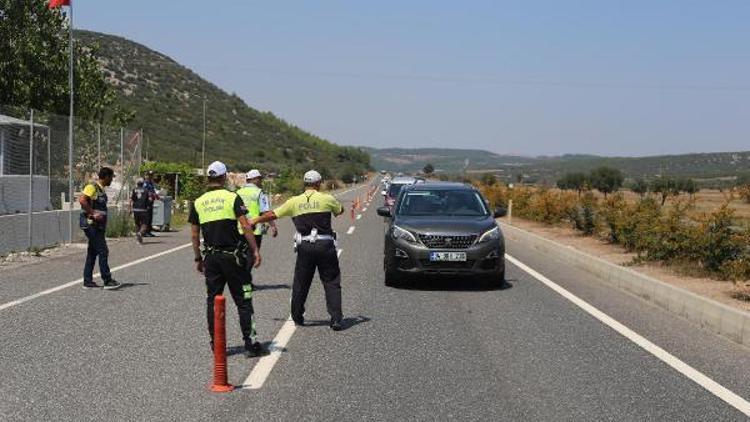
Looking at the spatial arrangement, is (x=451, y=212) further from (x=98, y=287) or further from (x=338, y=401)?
(x=338, y=401)

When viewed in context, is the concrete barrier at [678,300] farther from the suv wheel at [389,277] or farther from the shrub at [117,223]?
the shrub at [117,223]

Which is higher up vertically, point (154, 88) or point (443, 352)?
point (154, 88)

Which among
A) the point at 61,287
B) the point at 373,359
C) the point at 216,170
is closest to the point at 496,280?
the point at 373,359

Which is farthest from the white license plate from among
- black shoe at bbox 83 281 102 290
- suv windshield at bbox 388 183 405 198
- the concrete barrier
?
suv windshield at bbox 388 183 405 198

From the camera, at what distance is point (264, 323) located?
30.2 feet

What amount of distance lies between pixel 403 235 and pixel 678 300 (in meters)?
3.84

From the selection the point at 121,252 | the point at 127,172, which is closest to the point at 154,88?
the point at 127,172

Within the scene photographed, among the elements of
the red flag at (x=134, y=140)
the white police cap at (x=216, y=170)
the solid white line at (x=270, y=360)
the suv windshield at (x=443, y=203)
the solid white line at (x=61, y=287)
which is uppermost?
the red flag at (x=134, y=140)

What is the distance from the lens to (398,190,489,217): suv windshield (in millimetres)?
Result: 13477

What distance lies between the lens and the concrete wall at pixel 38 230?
16250 millimetres

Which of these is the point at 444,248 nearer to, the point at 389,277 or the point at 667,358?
the point at 389,277

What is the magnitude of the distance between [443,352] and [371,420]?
90.8 inches

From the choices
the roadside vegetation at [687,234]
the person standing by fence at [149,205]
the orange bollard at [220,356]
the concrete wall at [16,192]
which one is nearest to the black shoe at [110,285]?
the orange bollard at [220,356]

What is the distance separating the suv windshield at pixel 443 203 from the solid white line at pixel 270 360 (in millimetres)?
4728
